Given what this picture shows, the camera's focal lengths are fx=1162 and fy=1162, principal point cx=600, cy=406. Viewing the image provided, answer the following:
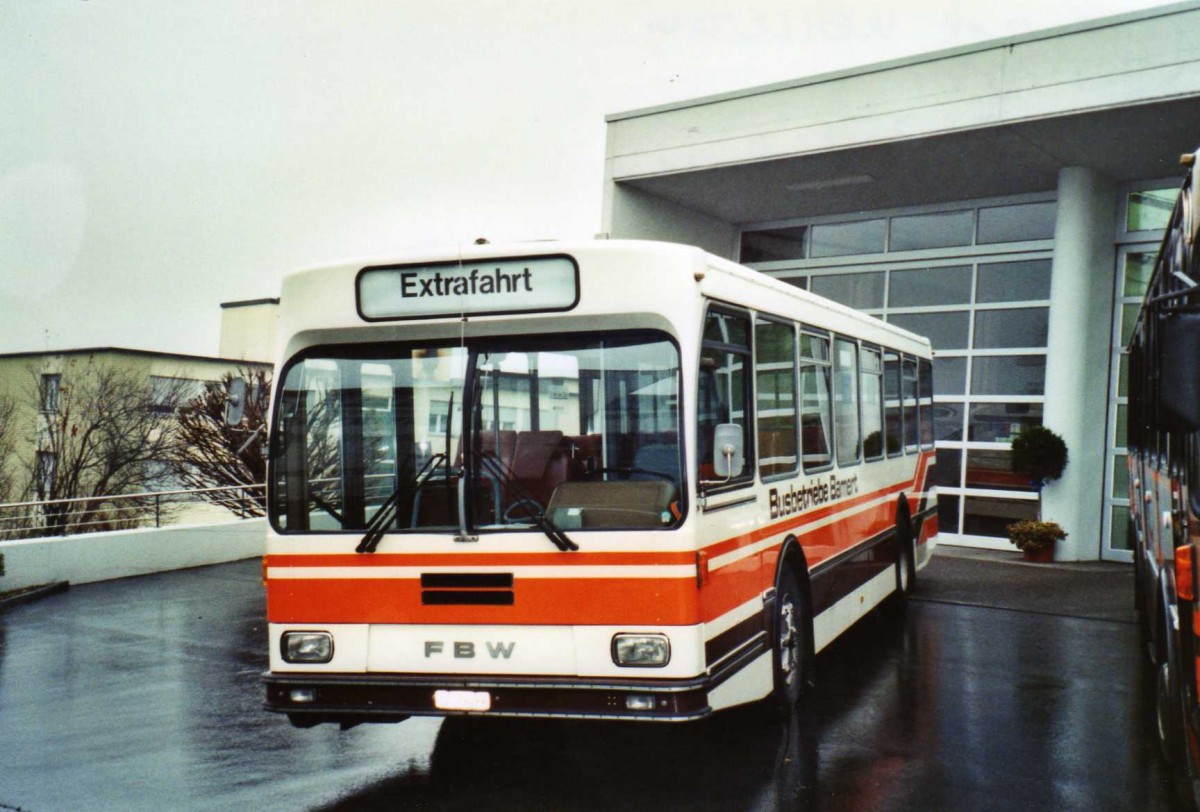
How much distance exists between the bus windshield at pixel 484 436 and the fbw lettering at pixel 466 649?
0.58 metres

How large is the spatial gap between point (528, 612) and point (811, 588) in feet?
9.07

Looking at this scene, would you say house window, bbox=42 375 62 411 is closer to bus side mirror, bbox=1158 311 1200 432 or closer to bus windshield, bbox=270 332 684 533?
bus windshield, bbox=270 332 684 533

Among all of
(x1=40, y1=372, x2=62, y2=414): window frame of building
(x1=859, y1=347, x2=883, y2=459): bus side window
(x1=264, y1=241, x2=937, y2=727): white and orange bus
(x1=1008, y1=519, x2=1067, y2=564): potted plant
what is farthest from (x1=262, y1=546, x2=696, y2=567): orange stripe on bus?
(x1=40, y1=372, x2=62, y2=414): window frame of building

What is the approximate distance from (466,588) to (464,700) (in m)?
0.55

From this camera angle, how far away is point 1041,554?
16.6m

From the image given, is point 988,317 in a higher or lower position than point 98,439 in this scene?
higher

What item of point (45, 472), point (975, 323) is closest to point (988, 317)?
point (975, 323)

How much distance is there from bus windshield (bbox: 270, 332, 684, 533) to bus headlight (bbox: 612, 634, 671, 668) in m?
0.54

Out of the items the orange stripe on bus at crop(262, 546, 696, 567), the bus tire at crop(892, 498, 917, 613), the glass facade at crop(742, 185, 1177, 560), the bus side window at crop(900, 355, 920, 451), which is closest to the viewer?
the orange stripe on bus at crop(262, 546, 696, 567)

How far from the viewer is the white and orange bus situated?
5.68m

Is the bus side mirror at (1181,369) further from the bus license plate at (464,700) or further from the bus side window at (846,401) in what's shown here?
the bus side window at (846,401)

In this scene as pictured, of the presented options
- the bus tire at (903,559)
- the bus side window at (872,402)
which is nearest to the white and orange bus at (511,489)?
the bus side window at (872,402)

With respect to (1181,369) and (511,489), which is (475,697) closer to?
(511,489)

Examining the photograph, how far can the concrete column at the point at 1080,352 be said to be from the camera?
54.9 feet
